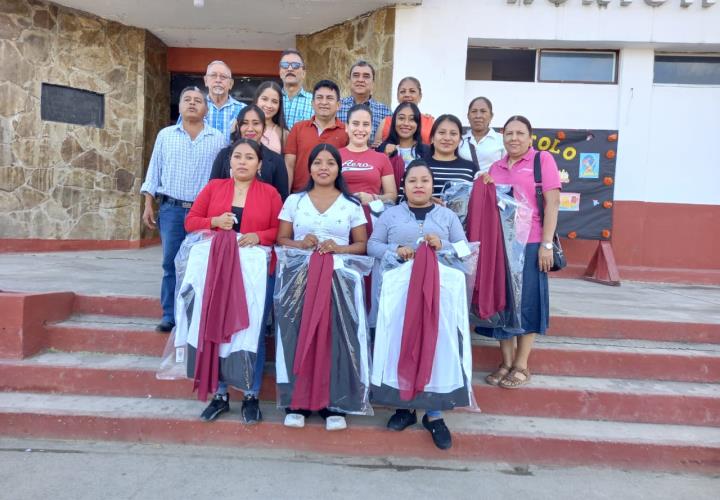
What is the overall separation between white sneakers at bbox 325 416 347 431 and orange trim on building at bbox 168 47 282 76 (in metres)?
7.55

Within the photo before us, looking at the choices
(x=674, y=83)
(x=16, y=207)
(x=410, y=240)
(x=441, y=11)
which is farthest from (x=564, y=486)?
(x=16, y=207)

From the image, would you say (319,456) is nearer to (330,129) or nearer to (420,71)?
(330,129)

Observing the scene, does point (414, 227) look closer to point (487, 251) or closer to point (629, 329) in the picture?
point (487, 251)

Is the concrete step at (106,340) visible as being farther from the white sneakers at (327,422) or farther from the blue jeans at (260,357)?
the white sneakers at (327,422)

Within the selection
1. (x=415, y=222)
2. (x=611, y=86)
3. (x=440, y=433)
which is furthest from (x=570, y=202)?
(x=440, y=433)

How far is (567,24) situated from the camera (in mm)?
7293

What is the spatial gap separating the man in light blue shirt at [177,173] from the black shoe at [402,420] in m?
1.94

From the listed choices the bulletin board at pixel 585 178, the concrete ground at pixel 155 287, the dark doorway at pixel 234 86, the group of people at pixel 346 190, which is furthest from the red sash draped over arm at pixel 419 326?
the dark doorway at pixel 234 86

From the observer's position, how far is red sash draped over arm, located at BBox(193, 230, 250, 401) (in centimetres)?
315

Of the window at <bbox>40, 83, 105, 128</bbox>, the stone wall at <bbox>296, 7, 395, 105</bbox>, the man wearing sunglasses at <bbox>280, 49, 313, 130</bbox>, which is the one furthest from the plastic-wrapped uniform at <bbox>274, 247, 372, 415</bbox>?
the window at <bbox>40, 83, 105, 128</bbox>

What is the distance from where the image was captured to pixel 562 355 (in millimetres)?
3918

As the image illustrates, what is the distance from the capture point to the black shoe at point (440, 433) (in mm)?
3148

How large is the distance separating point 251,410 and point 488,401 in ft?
5.49

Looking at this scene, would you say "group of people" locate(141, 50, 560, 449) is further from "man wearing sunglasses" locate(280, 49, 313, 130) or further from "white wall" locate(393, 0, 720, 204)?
"white wall" locate(393, 0, 720, 204)
